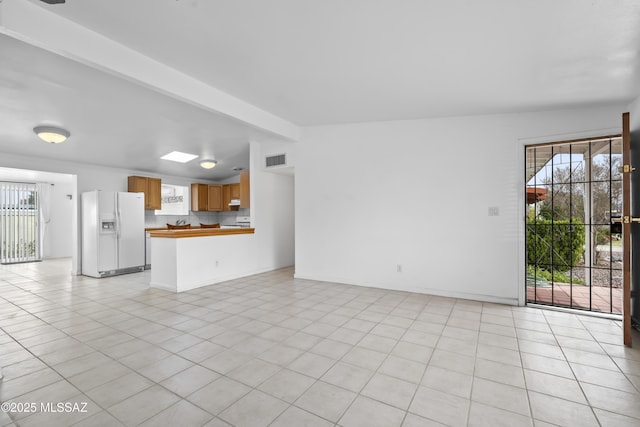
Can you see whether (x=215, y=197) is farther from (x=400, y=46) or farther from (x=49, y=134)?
(x=400, y=46)

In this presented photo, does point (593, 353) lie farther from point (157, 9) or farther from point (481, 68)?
point (157, 9)

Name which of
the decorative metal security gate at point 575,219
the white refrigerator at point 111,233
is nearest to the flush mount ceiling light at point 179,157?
the white refrigerator at point 111,233

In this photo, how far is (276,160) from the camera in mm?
5840

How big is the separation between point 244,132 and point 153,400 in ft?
14.8

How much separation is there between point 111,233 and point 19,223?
4405mm

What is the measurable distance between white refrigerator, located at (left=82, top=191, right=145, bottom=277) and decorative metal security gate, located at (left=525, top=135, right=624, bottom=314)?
7444mm

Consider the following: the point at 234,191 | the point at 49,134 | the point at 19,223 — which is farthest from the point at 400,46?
the point at 19,223

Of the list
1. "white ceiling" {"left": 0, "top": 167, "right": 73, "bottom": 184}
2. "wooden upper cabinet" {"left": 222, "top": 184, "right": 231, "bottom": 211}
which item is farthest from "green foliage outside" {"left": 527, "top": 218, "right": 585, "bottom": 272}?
"white ceiling" {"left": 0, "top": 167, "right": 73, "bottom": 184}

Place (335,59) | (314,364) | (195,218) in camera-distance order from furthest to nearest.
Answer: (195,218)
(335,59)
(314,364)

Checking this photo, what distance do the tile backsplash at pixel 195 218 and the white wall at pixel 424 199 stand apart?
12.8 feet

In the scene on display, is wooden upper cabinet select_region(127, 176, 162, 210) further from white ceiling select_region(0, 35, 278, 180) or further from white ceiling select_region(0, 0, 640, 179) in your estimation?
white ceiling select_region(0, 0, 640, 179)

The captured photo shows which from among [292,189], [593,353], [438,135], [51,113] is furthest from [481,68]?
[51,113]

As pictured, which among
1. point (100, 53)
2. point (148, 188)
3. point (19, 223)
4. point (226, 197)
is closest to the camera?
point (100, 53)

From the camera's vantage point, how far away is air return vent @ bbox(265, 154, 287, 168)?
5.70 m
